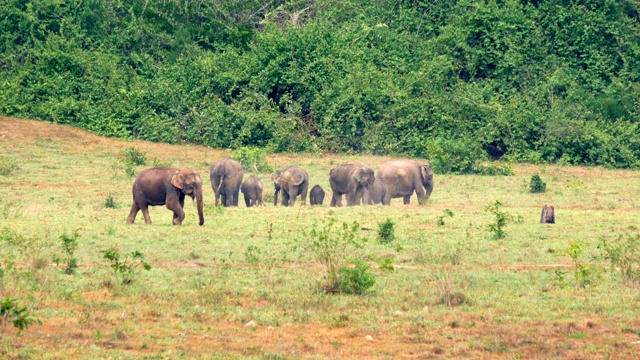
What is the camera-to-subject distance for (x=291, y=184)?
25.8m

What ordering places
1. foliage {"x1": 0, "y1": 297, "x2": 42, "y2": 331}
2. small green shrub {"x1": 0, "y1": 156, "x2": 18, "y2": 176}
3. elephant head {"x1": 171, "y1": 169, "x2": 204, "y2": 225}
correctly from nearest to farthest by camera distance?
foliage {"x1": 0, "y1": 297, "x2": 42, "y2": 331} < elephant head {"x1": 171, "y1": 169, "x2": 204, "y2": 225} < small green shrub {"x1": 0, "y1": 156, "x2": 18, "y2": 176}

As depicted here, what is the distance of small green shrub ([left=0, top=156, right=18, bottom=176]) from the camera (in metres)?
27.1

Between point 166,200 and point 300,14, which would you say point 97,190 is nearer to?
point 166,200

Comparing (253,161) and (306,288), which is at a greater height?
(253,161)

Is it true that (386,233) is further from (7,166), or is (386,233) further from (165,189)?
(7,166)

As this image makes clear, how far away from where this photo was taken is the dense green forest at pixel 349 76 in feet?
114

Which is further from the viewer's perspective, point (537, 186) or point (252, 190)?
point (537, 186)

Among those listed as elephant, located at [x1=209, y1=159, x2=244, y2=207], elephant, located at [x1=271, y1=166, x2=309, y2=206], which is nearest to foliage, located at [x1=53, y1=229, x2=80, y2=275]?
elephant, located at [x1=209, y1=159, x2=244, y2=207]

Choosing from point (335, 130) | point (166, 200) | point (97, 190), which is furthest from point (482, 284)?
point (335, 130)

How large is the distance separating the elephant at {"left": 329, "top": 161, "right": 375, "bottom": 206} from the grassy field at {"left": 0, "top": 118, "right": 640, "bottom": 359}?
2.02 metres

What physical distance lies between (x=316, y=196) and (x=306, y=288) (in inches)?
512

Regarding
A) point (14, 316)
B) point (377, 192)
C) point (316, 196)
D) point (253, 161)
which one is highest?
point (253, 161)

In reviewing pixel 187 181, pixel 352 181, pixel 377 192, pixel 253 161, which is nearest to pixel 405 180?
pixel 377 192

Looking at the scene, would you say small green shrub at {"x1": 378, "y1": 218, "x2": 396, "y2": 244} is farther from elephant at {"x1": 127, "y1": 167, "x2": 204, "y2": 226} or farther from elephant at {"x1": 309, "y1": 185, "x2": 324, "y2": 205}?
elephant at {"x1": 309, "y1": 185, "x2": 324, "y2": 205}
